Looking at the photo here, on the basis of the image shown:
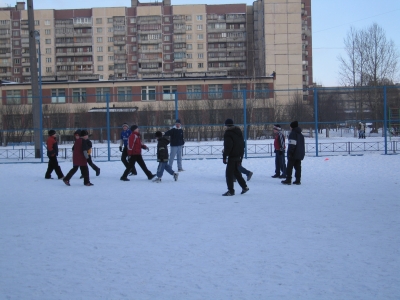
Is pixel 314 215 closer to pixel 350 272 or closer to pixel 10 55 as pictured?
pixel 350 272

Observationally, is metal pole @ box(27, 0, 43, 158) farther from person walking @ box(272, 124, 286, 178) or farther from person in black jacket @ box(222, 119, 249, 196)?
person in black jacket @ box(222, 119, 249, 196)

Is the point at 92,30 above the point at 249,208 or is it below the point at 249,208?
above

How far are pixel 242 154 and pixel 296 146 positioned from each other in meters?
2.34

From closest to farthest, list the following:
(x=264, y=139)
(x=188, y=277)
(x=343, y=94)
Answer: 1. (x=188, y=277)
2. (x=343, y=94)
3. (x=264, y=139)

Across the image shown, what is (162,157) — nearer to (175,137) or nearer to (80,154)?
(175,137)

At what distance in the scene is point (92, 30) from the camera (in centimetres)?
7900

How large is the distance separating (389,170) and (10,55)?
77787 millimetres

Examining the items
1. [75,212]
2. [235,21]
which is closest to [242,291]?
[75,212]

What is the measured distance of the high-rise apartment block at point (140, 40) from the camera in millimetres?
77188

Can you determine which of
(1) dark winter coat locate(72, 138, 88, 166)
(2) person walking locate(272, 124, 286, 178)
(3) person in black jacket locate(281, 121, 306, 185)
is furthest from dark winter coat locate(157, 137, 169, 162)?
(3) person in black jacket locate(281, 121, 306, 185)

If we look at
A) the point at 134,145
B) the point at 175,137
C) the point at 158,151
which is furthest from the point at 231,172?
the point at 175,137

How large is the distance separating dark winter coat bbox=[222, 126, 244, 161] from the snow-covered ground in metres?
1.01

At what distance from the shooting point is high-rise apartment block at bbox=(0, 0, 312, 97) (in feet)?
253

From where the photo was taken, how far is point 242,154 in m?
11.3
